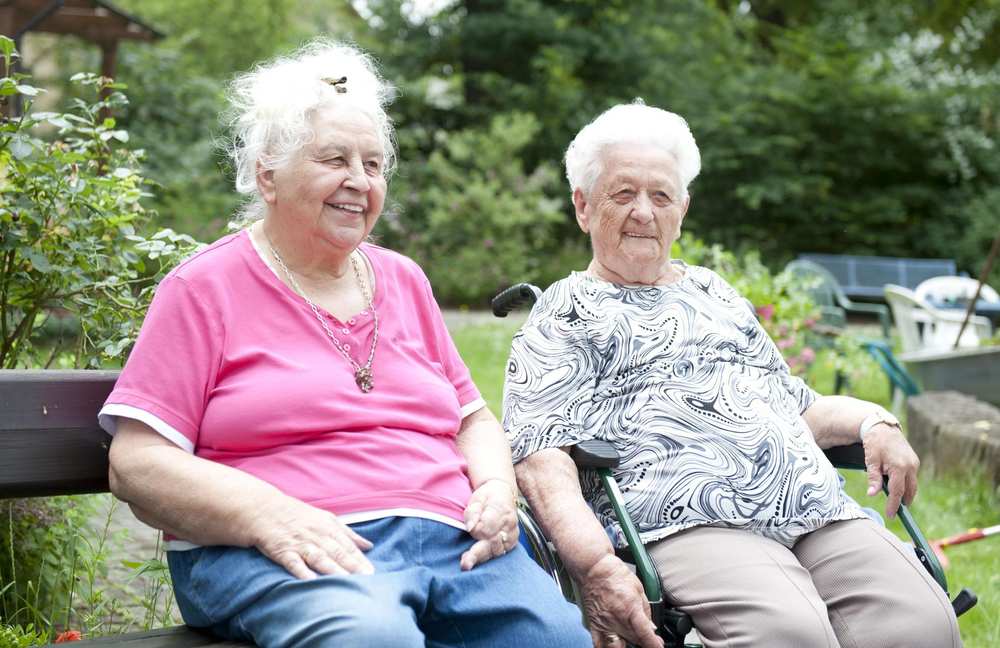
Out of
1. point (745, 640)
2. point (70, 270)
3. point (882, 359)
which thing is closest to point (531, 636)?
point (745, 640)

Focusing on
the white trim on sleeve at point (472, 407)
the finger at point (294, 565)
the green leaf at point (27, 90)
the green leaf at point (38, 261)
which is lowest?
the finger at point (294, 565)

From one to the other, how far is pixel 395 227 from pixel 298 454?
41.9 ft

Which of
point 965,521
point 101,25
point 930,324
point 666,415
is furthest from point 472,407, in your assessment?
point 101,25

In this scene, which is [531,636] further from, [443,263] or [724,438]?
[443,263]

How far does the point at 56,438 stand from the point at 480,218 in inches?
481

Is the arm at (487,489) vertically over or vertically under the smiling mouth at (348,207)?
under

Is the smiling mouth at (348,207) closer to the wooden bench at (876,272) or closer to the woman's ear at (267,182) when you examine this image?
the woman's ear at (267,182)

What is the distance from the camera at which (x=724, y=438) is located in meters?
2.45

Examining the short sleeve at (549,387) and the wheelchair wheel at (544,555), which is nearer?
the wheelchair wheel at (544,555)

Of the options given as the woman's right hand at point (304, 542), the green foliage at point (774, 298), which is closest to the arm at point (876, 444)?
the woman's right hand at point (304, 542)

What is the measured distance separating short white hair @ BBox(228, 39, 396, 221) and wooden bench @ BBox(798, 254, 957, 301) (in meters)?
11.7

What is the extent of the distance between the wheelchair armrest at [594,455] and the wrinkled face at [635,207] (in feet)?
1.68

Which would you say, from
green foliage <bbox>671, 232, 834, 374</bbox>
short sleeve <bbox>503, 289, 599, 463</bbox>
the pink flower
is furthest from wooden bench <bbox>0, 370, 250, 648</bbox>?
the pink flower

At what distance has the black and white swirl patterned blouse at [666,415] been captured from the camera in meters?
2.40
